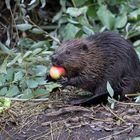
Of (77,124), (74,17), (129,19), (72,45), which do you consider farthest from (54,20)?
(77,124)

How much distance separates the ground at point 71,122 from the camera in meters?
3.51

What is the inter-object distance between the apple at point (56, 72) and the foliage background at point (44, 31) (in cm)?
36

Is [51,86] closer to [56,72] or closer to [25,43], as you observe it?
[56,72]

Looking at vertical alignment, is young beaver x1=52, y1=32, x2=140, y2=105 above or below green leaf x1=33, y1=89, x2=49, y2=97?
above

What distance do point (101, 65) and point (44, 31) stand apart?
1.43 m

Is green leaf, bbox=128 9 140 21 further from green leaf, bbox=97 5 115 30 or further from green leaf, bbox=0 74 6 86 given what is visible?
green leaf, bbox=0 74 6 86

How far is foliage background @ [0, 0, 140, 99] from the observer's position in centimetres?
441

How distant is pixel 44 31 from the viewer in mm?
5309

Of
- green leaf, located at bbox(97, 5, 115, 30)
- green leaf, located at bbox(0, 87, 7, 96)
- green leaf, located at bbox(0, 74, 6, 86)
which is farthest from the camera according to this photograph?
green leaf, located at bbox(97, 5, 115, 30)

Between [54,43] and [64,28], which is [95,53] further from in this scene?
[64,28]

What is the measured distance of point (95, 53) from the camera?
4035 mm

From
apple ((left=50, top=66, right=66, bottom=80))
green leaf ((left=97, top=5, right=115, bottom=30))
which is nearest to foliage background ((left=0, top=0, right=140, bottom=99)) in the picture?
green leaf ((left=97, top=5, right=115, bottom=30))

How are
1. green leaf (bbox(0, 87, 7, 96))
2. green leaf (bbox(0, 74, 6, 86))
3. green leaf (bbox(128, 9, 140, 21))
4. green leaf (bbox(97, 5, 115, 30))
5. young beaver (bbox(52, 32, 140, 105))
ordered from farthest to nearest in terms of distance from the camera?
green leaf (bbox(128, 9, 140, 21))
green leaf (bbox(97, 5, 115, 30))
green leaf (bbox(0, 74, 6, 86))
green leaf (bbox(0, 87, 7, 96))
young beaver (bbox(52, 32, 140, 105))

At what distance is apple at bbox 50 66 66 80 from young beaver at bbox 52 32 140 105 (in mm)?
34
